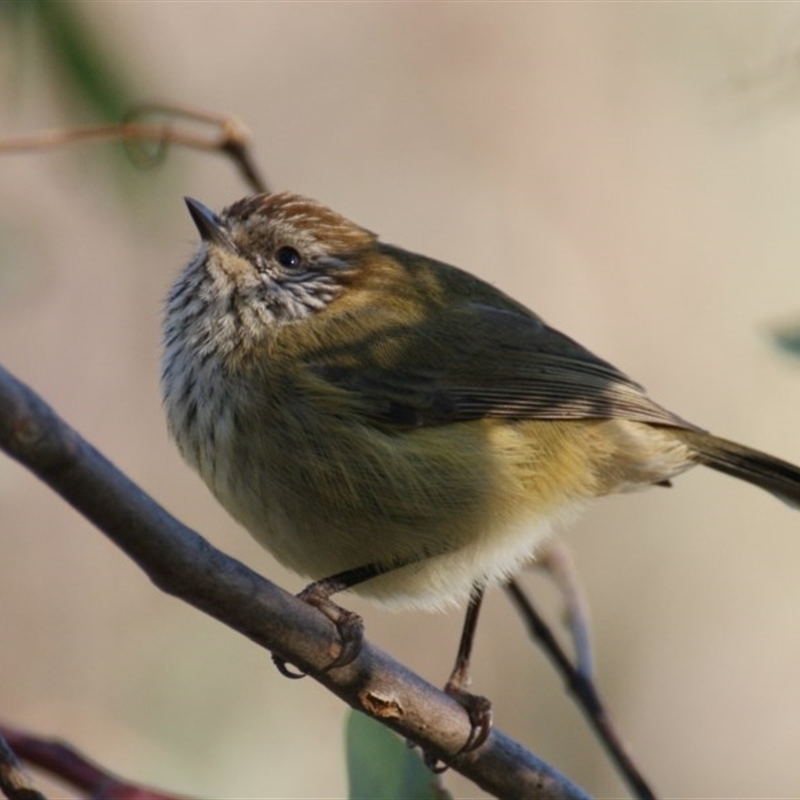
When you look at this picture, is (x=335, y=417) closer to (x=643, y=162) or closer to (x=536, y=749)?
(x=536, y=749)

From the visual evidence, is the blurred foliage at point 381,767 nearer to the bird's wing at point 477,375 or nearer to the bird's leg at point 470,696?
the bird's leg at point 470,696

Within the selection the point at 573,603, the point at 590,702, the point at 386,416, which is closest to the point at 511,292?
the point at 386,416

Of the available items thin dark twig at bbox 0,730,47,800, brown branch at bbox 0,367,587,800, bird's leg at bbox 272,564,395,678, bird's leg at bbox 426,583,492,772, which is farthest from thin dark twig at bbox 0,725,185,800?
bird's leg at bbox 426,583,492,772

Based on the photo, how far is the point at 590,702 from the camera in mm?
3090

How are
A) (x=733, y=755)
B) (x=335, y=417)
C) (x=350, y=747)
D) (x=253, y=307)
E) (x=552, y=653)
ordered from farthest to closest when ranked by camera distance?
(x=733, y=755)
(x=253, y=307)
(x=335, y=417)
(x=552, y=653)
(x=350, y=747)

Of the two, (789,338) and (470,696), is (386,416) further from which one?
(789,338)

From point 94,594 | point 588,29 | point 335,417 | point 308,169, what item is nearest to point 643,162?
point 588,29

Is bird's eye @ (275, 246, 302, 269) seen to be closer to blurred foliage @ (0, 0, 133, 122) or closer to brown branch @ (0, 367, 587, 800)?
blurred foliage @ (0, 0, 133, 122)

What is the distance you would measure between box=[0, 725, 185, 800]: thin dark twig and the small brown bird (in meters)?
1.15

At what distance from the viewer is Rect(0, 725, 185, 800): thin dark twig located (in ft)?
6.54

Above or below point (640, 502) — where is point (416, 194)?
above

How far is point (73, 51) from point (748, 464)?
7.57 ft

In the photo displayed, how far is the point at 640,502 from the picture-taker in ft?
19.3

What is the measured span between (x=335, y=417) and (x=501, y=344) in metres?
0.71
